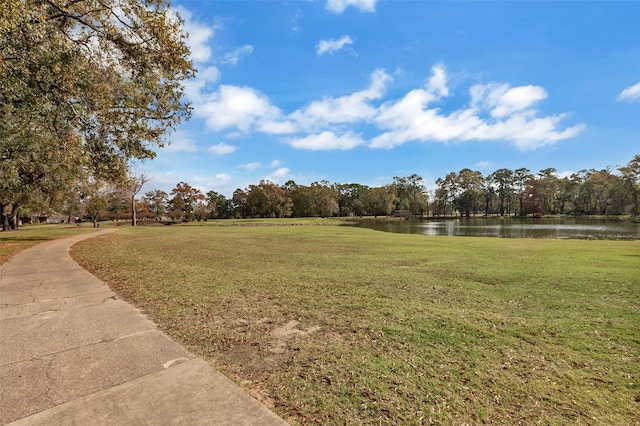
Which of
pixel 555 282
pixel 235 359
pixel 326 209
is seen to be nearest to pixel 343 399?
pixel 235 359

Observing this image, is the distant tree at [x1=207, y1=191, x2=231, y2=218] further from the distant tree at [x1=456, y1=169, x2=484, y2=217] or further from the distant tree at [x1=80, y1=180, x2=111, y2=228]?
the distant tree at [x1=456, y1=169, x2=484, y2=217]

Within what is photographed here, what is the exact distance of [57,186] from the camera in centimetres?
1730

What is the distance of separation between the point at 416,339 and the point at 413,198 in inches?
3991

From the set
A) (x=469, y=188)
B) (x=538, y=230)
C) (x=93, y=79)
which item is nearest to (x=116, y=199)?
(x=93, y=79)

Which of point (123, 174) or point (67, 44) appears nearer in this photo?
point (67, 44)

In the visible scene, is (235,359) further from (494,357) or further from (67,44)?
(67,44)

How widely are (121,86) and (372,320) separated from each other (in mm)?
9921

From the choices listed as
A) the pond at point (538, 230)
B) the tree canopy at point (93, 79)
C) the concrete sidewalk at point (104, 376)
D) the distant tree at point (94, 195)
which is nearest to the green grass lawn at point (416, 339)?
the concrete sidewalk at point (104, 376)

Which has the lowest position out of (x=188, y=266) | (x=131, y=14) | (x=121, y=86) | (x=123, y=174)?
(x=188, y=266)

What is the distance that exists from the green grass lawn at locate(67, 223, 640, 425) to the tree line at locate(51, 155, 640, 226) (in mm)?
49572

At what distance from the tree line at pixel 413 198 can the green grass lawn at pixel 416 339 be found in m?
49.6

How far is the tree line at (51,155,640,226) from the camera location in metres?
66.1

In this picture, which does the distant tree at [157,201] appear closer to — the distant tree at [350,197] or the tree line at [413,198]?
the tree line at [413,198]

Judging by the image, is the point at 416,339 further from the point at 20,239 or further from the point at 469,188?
the point at 469,188
